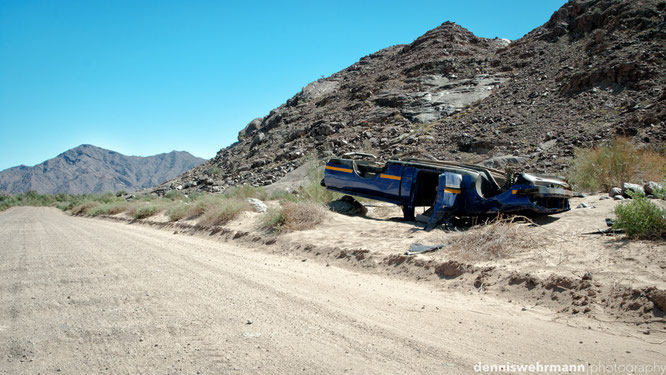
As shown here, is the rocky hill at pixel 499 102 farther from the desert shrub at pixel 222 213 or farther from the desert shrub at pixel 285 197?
the desert shrub at pixel 222 213

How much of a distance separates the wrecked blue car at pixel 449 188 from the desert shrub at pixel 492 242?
4.80 ft

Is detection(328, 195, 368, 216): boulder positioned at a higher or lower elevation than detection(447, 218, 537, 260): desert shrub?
higher

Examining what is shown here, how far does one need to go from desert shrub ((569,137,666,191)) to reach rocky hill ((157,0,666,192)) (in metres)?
5.48

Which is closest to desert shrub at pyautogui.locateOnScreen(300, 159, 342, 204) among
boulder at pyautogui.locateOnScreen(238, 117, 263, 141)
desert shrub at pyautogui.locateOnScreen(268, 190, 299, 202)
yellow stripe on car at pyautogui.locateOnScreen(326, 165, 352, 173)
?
desert shrub at pyautogui.locateOnScreen(268, 190, 299, 202)

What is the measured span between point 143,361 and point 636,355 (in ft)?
13.0

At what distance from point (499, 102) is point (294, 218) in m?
25.1

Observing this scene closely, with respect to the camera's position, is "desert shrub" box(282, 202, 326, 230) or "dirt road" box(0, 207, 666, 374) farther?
"desert shrub" box(282, 202, 326, 230)

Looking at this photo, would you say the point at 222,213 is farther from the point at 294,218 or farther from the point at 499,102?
the point at 499,102

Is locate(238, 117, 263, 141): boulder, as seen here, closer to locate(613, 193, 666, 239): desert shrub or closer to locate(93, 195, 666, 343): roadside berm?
locate(93, 195, 666, 343): roadside berm

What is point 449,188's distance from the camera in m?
8.41

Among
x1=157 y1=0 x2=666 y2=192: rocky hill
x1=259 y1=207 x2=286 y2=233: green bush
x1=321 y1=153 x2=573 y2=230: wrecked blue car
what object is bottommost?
x1=259 y1=207 x2=286 y2=233: green bush

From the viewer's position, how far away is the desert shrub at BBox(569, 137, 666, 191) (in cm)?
1101

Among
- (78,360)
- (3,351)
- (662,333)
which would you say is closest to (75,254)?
(3,351)

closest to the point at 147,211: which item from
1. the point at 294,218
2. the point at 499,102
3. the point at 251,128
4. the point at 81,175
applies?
the point at 294,218
